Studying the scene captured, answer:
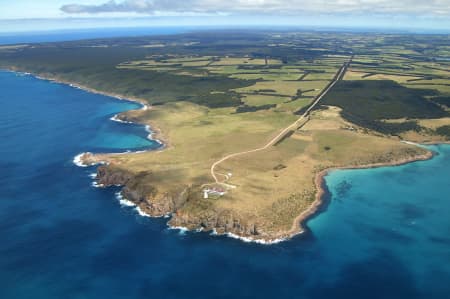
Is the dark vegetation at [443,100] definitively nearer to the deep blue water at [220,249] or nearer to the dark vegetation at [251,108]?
the dark vegetation at [251,108]

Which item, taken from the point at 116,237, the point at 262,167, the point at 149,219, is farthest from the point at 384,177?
the point at 116,237

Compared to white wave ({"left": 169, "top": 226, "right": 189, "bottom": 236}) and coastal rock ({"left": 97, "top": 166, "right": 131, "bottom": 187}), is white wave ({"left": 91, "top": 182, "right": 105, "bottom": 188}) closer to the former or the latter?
coastal rock ({"left": 97, "top": 166, "right": 131, "bottom": 187})

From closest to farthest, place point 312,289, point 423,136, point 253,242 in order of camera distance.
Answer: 1. point 312,289
2. point 253,242
3. point 423,136

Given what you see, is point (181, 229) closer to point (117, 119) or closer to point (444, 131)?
point (117, 119)

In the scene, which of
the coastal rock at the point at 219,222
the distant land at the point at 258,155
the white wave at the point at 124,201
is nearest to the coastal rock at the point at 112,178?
the distant land at the point at 258,155

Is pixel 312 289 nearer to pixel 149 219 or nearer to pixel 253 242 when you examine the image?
pixel 253 242

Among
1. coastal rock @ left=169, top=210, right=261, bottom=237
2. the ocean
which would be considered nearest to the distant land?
coastal rock @ left=169, top=210, right=261, bottom=237
